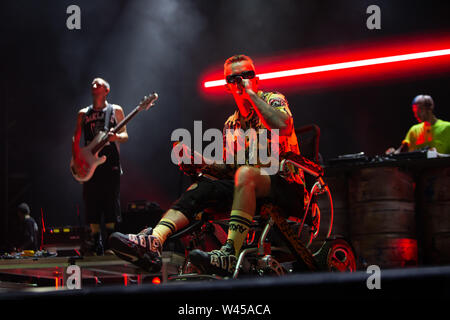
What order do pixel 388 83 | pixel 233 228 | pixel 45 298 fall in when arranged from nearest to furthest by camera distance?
pixel 45 298
pixel 233 228
pixel 388 83

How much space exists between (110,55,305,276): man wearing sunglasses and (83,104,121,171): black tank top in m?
1.79

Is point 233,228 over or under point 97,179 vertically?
under

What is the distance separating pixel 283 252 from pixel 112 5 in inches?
195

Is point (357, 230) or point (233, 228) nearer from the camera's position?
point (233, 228)

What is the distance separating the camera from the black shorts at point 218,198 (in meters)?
2.31

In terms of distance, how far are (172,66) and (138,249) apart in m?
4.83

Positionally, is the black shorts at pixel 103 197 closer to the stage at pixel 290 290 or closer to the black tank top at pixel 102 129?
the black tank top at pixel 102 129

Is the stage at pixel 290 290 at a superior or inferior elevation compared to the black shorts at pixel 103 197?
inferior

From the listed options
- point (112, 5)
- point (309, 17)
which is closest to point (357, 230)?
point (309, 17)

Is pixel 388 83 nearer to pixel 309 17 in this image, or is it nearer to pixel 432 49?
pixel 432 49

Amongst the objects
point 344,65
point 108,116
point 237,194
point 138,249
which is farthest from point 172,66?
point 138,249

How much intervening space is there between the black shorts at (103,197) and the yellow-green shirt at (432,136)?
8.79 ft

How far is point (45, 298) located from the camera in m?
0.86

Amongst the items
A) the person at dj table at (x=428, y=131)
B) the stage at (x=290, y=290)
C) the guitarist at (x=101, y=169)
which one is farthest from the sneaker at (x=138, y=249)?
the person at dj table at (x=428, y=131)
